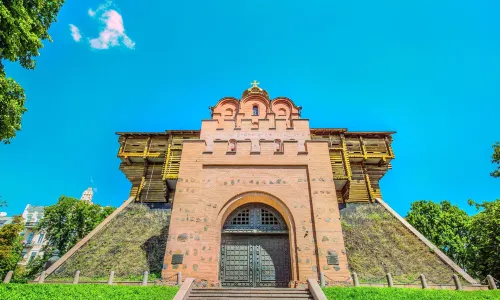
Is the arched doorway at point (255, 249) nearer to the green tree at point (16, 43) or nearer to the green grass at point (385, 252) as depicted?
the green grass at point (385, 252)

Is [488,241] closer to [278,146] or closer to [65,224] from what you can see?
[278,146]

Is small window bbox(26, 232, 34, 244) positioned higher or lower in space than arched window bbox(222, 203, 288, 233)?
higher

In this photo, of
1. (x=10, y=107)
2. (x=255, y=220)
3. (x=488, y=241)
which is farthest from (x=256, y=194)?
(x=488, y=241)

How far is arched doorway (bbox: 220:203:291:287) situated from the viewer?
1338 centimetres

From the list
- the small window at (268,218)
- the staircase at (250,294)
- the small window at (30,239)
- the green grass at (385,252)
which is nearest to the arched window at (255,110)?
the small window at (268,218)

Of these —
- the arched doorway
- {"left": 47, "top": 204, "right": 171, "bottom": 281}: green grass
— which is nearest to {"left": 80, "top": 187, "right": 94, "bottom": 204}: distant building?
{"left": 47, "top": 204, "right": 171, "bottom": 281}: green grass

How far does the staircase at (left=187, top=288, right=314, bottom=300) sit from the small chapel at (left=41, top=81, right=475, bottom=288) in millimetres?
1068

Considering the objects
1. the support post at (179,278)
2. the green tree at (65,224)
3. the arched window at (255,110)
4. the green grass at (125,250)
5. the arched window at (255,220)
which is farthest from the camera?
the green tree at (65,224)

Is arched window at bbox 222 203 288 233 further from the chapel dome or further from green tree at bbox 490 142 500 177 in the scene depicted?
green tree at bbox 490 142 500 177

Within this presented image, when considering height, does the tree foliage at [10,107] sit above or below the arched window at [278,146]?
below

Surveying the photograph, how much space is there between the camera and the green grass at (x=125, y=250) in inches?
647

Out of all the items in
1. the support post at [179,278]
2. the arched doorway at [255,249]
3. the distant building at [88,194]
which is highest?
the distant building at [88,194]

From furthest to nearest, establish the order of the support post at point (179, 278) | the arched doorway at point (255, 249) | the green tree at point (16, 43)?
1. the arched doorway at point (255, 249)
2. the support post at point (179, 278)
3. the green tree at point (16, 43)

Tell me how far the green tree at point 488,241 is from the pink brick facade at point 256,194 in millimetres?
8590
